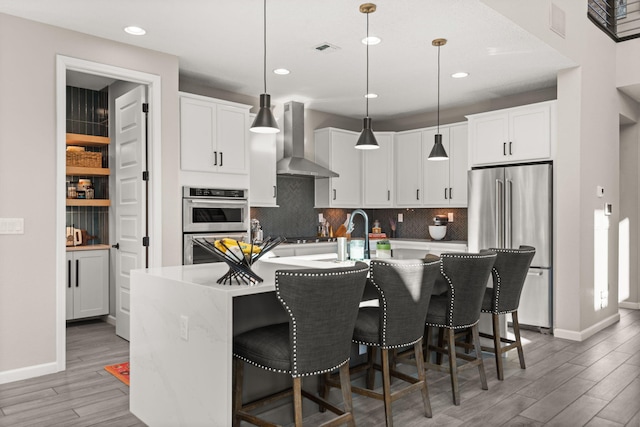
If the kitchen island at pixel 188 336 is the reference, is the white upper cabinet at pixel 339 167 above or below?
above

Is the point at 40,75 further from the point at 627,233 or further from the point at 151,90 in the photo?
the point at 627,233

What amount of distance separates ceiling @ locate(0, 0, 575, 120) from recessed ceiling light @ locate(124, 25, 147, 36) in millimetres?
49

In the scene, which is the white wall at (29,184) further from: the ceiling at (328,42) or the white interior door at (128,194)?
the white interior door at (128,194)

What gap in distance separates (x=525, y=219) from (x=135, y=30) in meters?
4.13

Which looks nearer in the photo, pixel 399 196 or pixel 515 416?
pixel 515 416

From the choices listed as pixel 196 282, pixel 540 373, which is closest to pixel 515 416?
pixel 540 373

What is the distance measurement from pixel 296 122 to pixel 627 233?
463 centimetres

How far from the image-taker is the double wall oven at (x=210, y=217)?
14.9ft

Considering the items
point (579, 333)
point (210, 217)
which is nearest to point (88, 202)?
point (210, 217)

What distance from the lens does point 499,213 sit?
5.17 m

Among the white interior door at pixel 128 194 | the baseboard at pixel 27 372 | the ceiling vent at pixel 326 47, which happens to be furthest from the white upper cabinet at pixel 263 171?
the baseboard at pixel 27 372

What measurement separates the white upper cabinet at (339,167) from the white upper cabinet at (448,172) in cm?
97

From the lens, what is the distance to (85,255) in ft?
17.1

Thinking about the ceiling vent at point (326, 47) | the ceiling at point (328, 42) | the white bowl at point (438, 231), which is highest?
the ceiling at point (328, 42)
